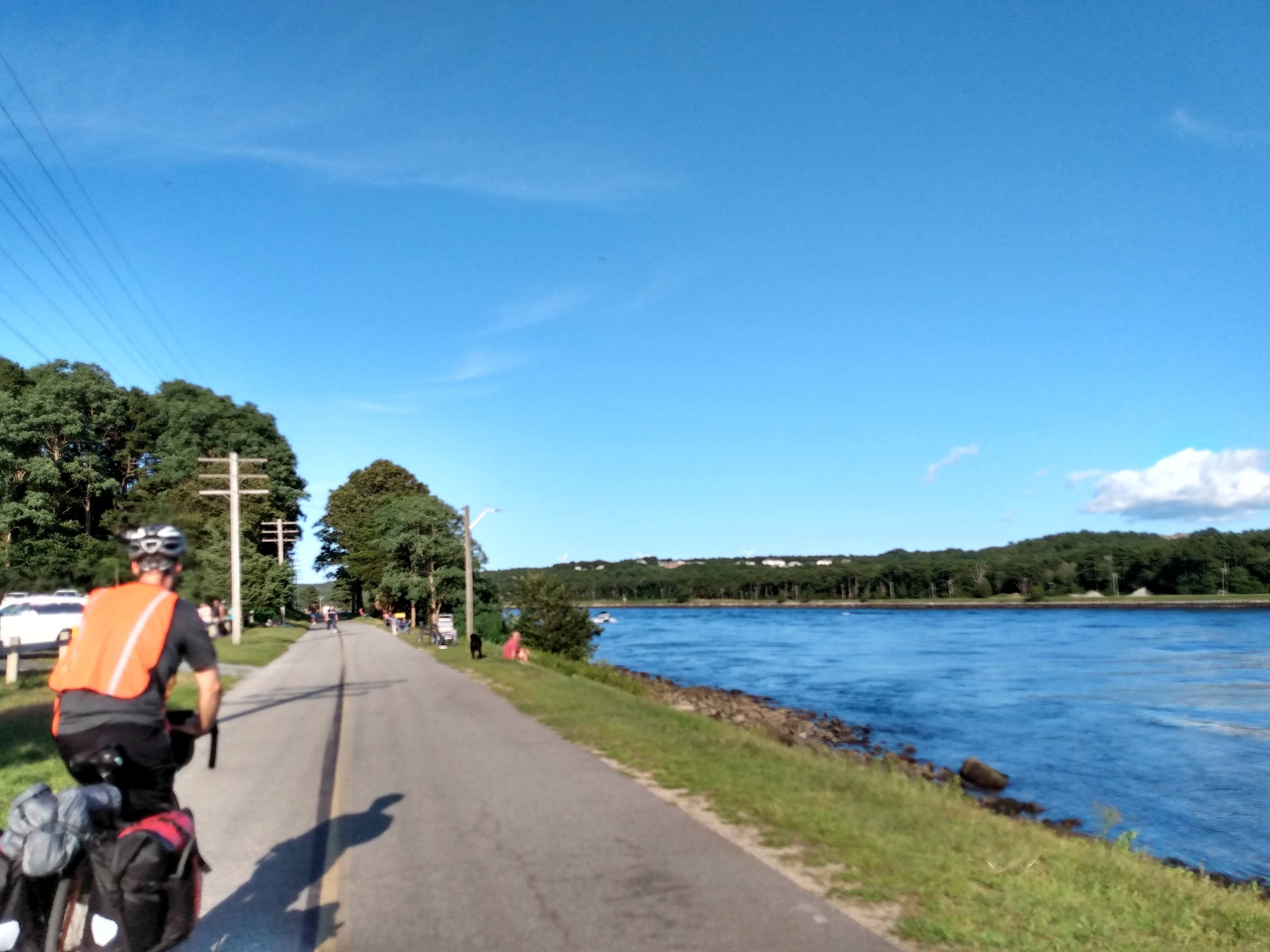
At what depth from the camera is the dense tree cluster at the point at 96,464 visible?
3403 cm

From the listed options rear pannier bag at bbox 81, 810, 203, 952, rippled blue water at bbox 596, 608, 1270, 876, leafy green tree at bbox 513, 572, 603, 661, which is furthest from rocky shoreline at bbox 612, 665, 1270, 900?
rear pannier bag at bbox 81, 810, 203, 952

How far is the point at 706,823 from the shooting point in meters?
8.09

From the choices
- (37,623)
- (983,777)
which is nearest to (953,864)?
(983,777)

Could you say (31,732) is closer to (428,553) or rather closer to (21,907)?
(21,907)

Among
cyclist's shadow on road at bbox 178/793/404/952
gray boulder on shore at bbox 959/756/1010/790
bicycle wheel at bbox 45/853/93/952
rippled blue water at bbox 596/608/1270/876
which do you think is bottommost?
rippled blue water at bbox 596/608/1270/876

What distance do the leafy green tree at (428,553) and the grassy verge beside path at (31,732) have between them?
3291cm

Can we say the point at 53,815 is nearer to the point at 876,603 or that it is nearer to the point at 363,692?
the point at 363,692

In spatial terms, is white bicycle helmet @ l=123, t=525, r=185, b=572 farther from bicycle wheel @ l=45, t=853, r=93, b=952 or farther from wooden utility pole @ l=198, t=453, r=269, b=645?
wooden utility pole @ l=198, t=453, r=269, b=645

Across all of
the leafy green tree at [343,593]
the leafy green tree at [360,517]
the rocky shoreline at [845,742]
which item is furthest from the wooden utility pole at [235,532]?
the leafy green tree at [343,593]

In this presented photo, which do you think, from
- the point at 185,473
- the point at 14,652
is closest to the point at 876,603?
the point at 185,473

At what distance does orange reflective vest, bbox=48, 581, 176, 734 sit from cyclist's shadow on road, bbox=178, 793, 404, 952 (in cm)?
201

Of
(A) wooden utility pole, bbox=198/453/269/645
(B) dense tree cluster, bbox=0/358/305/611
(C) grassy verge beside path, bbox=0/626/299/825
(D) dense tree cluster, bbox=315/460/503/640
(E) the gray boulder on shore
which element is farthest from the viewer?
(D) dense tree cluster, bbox=315/460/503/640

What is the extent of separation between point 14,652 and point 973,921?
18394 millimetres

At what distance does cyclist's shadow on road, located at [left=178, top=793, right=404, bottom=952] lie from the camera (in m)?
5.37
